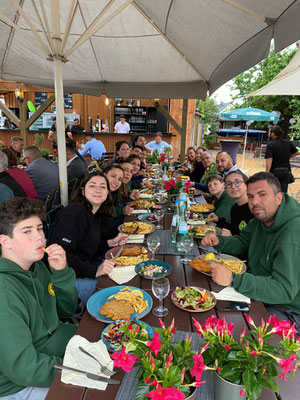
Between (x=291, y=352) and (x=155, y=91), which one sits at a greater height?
(x=155, y=91)

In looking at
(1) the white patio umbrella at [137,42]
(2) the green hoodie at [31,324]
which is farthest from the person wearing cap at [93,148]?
(2) the green hoodie at [31,324]

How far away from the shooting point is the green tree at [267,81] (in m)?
19.0

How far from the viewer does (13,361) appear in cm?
110

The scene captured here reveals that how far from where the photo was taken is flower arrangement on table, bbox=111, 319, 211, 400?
77cm

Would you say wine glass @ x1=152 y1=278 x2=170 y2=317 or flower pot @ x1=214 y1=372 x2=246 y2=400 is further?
wine glass @ x1=152 y1=278 x2=170 y2=317

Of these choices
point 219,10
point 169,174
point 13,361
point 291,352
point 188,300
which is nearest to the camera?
point 291,352

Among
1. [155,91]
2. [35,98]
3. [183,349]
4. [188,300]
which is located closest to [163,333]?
[183,349]

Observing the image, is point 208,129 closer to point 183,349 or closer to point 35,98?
point 35,98

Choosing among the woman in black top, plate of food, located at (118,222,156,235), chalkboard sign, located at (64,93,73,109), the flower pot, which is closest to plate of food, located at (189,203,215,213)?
plate of food, located at (118,222,156,235)

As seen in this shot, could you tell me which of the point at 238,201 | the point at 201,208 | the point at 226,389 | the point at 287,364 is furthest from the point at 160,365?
the point at 201,208

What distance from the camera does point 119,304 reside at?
4.71 feet

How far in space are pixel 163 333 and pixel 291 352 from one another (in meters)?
0.39

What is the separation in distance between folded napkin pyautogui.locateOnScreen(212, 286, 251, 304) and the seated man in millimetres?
28

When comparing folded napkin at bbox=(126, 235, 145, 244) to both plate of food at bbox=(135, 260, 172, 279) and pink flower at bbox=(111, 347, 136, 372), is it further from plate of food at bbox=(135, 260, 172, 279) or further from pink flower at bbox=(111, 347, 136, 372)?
pink flower at bbox=(111, 347, 136, 372)
